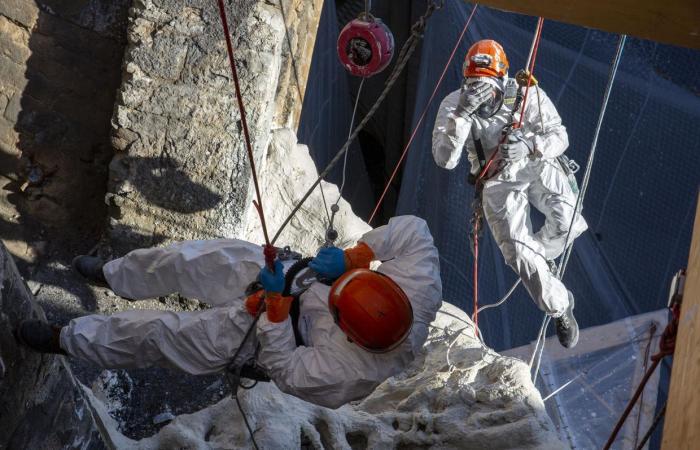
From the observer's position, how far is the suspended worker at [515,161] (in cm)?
487

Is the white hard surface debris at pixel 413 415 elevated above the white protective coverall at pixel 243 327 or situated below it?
below

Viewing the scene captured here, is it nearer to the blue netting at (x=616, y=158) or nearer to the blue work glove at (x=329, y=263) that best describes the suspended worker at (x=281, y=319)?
the blue work glove at (x=329, y=263)

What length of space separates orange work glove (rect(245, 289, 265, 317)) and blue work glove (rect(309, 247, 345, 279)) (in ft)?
0.76

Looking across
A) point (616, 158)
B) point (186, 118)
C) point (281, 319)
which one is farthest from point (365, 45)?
point (616, 158)

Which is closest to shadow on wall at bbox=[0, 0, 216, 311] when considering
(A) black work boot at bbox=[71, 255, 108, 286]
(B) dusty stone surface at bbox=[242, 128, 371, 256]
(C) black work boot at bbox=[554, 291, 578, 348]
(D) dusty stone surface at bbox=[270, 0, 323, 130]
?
(A) black work boot at bbox=[71, 255, 108, 286]

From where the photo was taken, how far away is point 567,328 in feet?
18.0

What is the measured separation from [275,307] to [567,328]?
2.69m

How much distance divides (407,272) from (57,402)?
4.92 ft

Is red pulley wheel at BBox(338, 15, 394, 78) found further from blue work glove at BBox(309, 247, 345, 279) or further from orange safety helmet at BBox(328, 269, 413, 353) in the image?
orange safety helmet at BBox(328, 269, 413, 353)

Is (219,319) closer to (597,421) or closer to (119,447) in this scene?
(119,447)

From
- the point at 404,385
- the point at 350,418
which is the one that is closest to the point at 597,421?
the point at 404,385

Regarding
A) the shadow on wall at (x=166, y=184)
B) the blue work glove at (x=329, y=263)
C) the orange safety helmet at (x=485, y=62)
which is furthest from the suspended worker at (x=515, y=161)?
the blue work glove at (x=329, y=263)

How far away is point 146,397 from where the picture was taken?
426 cm

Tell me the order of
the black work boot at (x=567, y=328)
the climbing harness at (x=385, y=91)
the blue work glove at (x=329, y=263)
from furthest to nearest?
the black work boot at (x=567, y=328), the blue work glove at (x=329, y=263), the climbing harness at (x=385, y=91)
